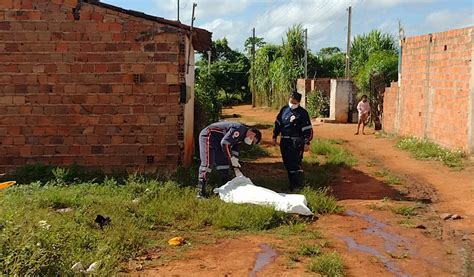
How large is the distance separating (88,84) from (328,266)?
565 centimetres

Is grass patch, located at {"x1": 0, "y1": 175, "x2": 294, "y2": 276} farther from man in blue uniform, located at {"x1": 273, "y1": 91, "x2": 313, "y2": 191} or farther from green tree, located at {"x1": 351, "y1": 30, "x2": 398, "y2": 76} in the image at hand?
green tree, located at {"x1": 351, "y1": 30, "x2": 398, "y2": 76}

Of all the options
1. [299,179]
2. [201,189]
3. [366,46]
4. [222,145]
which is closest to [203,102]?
[299,179]

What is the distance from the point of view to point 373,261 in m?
5.37

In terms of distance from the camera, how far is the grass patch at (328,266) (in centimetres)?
483

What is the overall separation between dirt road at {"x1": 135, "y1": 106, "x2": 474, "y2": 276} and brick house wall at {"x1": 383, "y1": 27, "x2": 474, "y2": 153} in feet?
6.00

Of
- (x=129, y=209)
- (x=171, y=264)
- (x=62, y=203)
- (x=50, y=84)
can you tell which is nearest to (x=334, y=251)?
(x=171, y=264)

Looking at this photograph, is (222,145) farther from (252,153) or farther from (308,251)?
(252,153)

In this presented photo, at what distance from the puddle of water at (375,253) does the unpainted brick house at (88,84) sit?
3.90m

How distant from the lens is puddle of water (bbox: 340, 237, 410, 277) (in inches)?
201

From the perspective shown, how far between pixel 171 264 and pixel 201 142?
126 inches

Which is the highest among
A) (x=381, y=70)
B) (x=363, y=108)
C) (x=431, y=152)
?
(x=381, y=70)

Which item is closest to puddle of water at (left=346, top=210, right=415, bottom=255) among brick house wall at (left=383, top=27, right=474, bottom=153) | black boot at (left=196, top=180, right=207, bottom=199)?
black boot at (left=196, top=180, right=207, bottom=199)

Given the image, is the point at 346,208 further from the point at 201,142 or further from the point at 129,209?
the point at 129,209

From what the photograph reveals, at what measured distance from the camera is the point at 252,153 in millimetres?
12750
